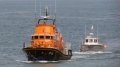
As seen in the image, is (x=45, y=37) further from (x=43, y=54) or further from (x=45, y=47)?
(x=43, y=54)

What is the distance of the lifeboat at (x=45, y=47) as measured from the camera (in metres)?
91.9

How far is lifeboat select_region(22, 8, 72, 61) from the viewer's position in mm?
91875

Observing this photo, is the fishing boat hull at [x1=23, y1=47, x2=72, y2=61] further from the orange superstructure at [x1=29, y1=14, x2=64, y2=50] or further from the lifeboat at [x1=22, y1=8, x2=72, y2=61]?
the orange superstructure at [x1=29, y1=14, x2=64, y2=50]

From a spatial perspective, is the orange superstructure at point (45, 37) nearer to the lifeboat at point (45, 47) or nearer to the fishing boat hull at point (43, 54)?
the lifeboat at point (45, 47)

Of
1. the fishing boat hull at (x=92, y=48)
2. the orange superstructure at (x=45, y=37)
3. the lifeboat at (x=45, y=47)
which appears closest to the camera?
the lifeboat at (x=45, y=47)

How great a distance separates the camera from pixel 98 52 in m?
106

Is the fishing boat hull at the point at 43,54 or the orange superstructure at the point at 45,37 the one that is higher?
the orange superstructure at the point at 45,37

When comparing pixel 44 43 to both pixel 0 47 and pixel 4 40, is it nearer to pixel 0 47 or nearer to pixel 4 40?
pixel 0 47

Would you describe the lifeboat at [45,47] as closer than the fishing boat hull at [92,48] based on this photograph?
Yes

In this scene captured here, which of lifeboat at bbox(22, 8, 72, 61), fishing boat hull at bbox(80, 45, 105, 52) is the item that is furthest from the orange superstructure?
fishing boat hull at bbox(80, 45, 105, 52)

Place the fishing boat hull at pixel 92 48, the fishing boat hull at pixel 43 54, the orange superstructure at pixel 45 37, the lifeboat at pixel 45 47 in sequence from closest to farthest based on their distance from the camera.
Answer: the fishing boat hull at pixel 43 54, the lifeboat at pixel 45 47, the orange superstructure at pixel 45 37, the fishing boat hull at pixel 92 48

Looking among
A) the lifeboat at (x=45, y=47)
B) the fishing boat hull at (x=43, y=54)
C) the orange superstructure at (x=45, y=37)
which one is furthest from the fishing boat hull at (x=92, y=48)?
the fishing boat hull at (x=43, y=54)

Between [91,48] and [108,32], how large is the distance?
3369 centimetres

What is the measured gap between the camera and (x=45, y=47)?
91938mm
